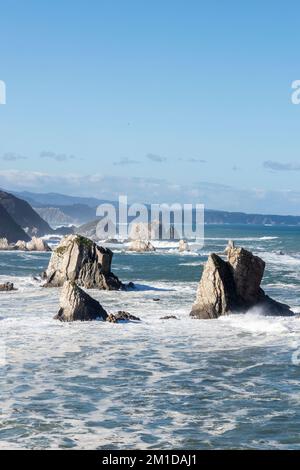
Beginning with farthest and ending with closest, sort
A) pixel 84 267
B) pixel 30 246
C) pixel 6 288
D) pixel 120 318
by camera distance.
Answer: pixel 30 246
pixel 84 267
pixel 6 288
pixel 120 318

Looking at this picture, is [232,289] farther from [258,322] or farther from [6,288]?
[6,288]

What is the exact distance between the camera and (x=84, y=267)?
237 ft

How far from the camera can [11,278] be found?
3250 inches

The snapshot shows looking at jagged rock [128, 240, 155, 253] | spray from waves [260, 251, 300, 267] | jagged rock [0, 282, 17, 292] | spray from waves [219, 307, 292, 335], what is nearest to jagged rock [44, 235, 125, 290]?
jagged rock [0, 282, 17, 292]

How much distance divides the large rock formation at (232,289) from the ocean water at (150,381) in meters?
1.19

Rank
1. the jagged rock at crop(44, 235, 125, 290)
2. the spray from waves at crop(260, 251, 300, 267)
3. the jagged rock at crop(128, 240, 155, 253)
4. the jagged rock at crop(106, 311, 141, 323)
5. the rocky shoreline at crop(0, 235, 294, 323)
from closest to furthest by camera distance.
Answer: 1. the jagged rock at crop(106, 311, 141, 323)
2. the rocky shoreline at crop(0, 235, 294, 323)
3. the jagged rock at crop(44, 235, 125, 290)
4. the spray from waves at crop(260, 251, 300, 267)
5. the jagged rock at crop(128, 240, 155, 253)

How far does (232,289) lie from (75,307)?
12.5 metres

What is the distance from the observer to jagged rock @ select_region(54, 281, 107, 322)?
47831 millimetres

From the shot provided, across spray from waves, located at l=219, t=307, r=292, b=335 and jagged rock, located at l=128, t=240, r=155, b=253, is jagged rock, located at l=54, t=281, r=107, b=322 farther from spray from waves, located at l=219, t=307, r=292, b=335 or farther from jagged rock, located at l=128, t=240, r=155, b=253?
jagged rock, located at l=128, t=240, r=155, b=253

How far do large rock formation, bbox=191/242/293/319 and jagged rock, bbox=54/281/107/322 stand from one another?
7.50 metres

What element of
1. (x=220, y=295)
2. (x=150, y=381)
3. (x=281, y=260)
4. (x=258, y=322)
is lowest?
(x=281, y=260)

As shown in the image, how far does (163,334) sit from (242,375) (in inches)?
462

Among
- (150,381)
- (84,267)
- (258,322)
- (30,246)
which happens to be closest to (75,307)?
(258,322)

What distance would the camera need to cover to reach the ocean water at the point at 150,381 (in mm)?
23219
